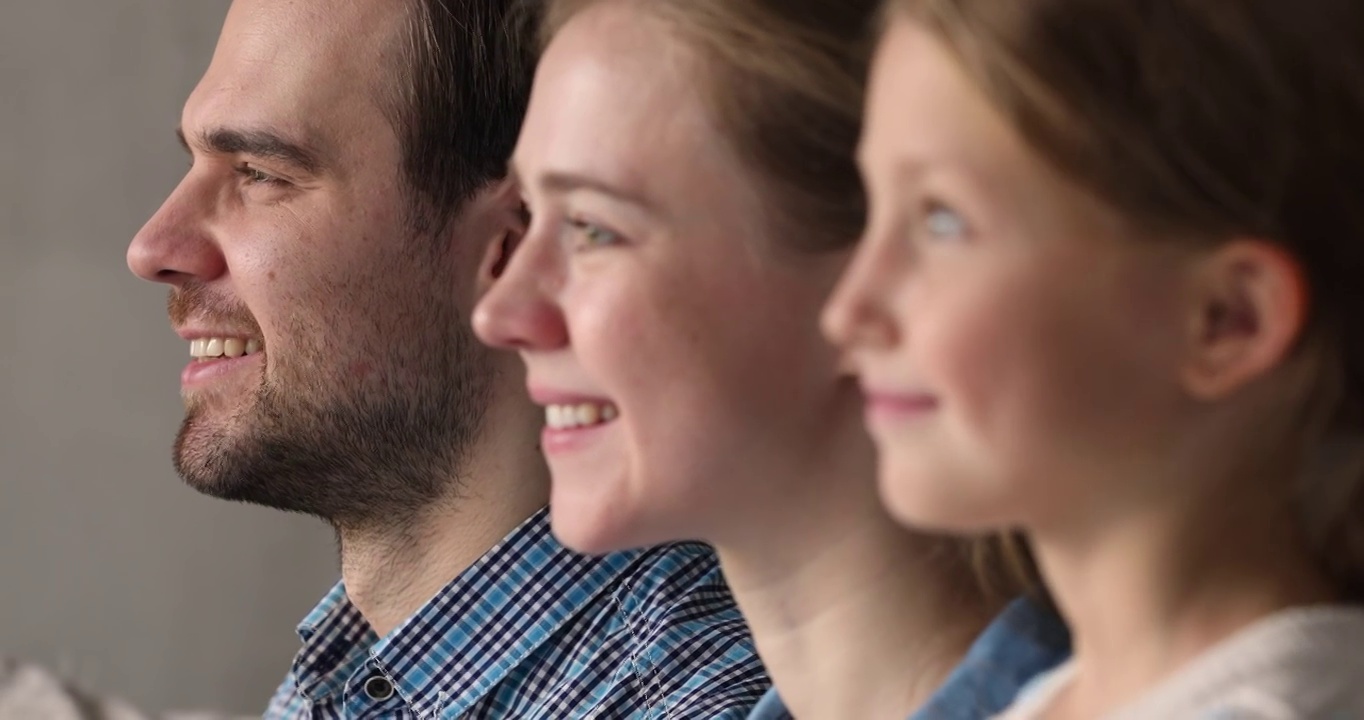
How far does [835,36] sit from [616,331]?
196 mm

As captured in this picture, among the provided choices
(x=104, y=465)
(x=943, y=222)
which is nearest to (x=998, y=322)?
(x=943, y=222)

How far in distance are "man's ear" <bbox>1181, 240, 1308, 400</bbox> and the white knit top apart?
0.10m

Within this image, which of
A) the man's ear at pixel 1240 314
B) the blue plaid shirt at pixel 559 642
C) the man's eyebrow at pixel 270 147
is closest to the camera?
the man's ear at pixel 1240 314

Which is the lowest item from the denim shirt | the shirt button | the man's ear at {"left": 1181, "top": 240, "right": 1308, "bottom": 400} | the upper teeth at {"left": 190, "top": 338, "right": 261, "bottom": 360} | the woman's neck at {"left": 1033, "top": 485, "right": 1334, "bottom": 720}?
the shirt button

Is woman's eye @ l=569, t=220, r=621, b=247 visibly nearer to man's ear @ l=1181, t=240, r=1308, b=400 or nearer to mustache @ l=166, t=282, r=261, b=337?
man's ear @ l=1181, t=240, r=1308, b=400

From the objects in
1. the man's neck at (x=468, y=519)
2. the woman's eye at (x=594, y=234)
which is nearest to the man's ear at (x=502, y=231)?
the man's neck at (x=468, y=519)

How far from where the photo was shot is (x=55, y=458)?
92.4 inches

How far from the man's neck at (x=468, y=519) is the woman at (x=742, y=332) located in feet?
1.44

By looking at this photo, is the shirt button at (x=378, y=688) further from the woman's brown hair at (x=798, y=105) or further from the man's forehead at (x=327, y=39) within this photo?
the woman's brown hair at (x=798, y=105)

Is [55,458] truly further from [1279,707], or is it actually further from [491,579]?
[1279,707]

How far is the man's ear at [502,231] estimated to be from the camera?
4.58ft

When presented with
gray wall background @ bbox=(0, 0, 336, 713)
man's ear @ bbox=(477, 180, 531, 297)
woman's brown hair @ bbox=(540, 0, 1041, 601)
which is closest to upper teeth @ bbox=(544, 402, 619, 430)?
woman's brown hair @ bbox=(540, 0, 1041, 601)

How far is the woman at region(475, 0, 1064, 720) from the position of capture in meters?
0.92

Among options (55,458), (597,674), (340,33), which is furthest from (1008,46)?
(55,458)
